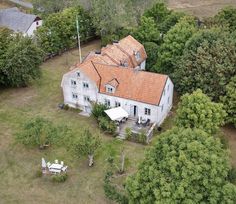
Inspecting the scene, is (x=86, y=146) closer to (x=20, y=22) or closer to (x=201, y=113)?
(x=201, y=113)

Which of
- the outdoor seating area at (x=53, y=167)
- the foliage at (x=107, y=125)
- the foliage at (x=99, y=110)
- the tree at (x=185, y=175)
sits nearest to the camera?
the tree at (x=185, y=175)

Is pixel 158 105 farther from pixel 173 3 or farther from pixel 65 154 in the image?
pixel 173 3

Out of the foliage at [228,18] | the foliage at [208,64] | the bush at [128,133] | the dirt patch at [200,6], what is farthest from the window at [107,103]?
the dirt patch at [200,6]

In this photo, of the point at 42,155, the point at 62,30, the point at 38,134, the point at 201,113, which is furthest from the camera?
the point at 62,30

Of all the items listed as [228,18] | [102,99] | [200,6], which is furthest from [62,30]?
[200,6]

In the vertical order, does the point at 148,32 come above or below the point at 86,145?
above

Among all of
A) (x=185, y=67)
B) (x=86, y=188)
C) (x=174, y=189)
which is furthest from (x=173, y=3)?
(x=174, y=189)

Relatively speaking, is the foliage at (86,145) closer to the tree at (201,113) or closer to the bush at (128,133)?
the bush at (128,133)

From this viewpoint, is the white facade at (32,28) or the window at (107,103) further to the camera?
the white facade at (32,28)
